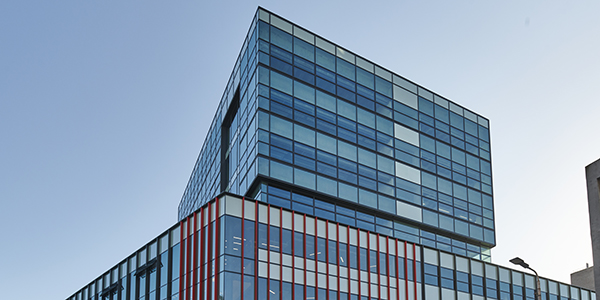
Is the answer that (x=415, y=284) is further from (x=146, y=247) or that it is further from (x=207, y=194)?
(x=207, y=194)

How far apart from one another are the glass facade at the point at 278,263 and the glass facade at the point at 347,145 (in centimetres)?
465

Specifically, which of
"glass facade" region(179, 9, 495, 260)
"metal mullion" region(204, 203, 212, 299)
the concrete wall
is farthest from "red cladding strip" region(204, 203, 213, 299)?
the concrete wall

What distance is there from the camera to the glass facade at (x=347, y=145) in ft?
152

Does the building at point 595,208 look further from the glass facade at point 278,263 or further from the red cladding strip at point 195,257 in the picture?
the red cladding strip at point 195,257

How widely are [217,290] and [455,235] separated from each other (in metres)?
25.9

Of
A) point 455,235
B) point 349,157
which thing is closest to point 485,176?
point 455,235

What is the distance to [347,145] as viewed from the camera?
49844 millimetres

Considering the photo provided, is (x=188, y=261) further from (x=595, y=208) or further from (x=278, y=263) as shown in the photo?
(x=595, y=208)

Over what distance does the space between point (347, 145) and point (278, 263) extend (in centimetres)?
1421

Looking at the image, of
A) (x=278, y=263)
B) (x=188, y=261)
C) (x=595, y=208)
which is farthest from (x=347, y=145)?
(x=595, y=208)

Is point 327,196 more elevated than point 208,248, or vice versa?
point 327,196

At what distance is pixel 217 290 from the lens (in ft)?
116

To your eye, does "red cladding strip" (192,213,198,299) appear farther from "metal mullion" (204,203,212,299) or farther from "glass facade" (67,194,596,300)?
"metal mullion" (204,203,212,299)

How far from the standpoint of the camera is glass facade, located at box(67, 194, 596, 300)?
36.8 m
